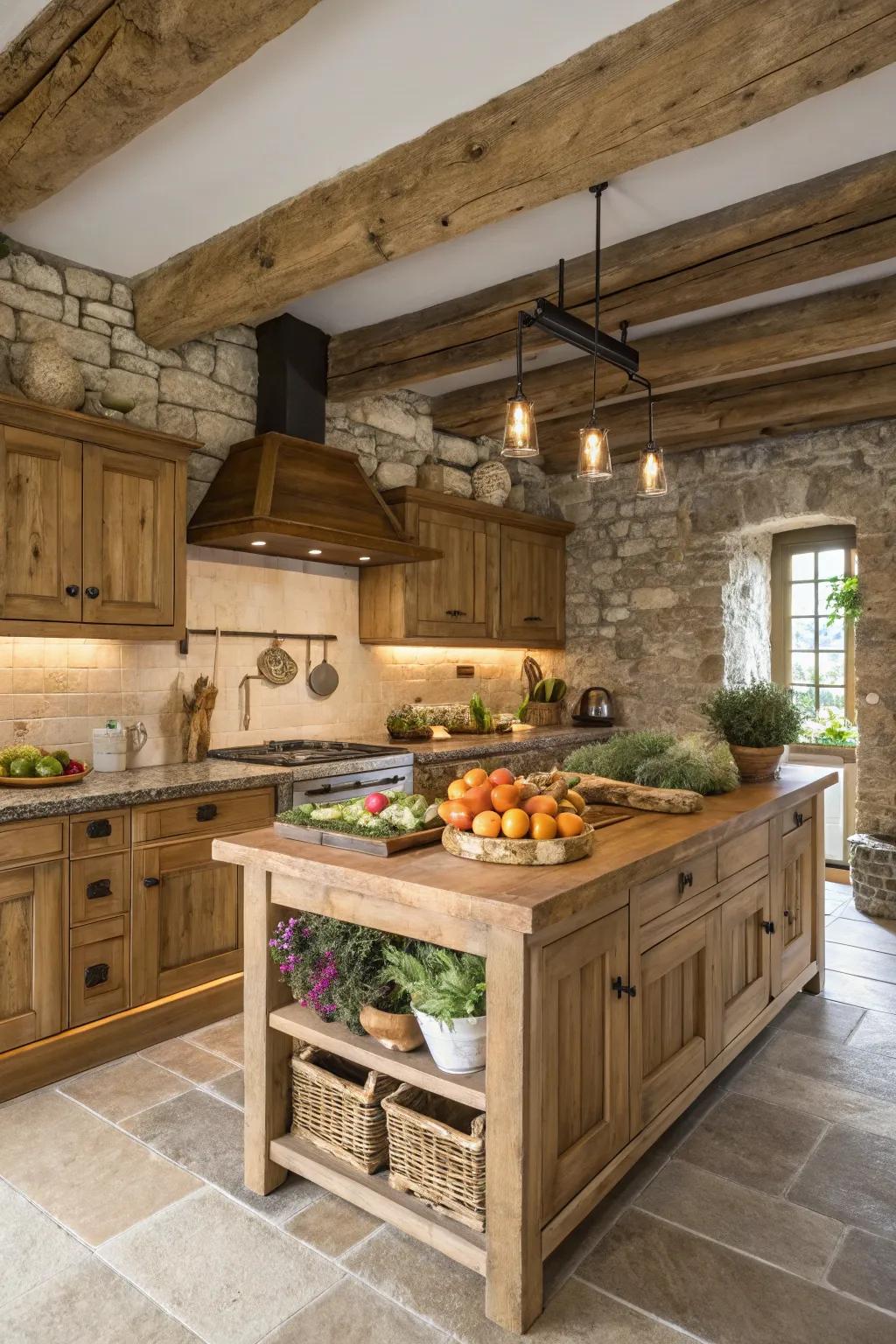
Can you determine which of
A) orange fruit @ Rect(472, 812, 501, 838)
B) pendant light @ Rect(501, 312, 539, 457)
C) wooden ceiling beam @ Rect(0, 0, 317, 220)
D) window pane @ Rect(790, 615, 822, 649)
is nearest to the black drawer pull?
orange fruit @ Rect(472, 812, 501, 838)

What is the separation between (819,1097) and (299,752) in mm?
2765

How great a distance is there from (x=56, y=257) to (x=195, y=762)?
234 centimetres

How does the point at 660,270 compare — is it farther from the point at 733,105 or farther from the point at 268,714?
the point at 268,714

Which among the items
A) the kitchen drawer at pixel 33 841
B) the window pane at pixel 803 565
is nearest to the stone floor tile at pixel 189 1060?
the kitchen drawer at pixel 33 841

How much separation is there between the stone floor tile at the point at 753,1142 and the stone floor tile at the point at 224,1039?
5.53ft

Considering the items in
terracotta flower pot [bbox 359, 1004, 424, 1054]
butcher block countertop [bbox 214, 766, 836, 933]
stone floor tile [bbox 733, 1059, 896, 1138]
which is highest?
butcher block countertop [bbox 214, 766, 836, 933]

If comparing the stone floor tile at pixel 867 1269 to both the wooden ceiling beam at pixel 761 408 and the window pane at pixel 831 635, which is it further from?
the window pane at pixel 831 635

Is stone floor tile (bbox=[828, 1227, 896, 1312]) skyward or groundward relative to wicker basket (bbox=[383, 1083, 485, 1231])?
groundward

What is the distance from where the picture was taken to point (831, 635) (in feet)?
19.9

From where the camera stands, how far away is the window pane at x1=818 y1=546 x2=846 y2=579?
6004mm

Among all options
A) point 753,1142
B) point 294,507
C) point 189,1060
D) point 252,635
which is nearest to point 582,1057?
point 753,1142

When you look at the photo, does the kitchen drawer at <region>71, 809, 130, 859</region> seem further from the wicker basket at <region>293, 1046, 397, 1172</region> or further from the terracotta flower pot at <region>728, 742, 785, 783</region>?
the terracotta flower pot at <region>728, 742, 785, 783</region>

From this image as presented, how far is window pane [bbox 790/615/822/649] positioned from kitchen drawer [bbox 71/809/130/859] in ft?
16.3

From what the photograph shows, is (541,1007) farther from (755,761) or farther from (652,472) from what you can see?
(652,472)
